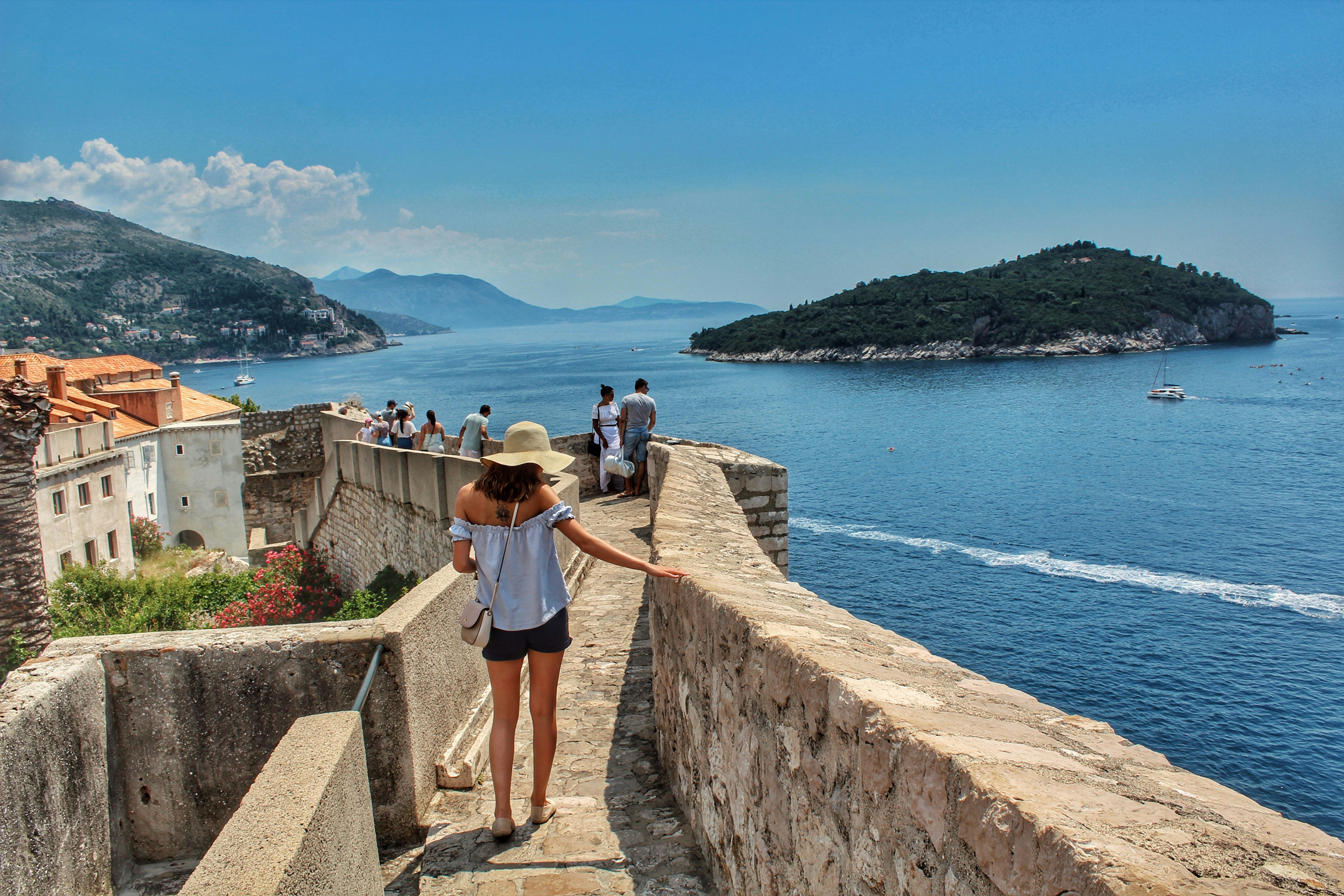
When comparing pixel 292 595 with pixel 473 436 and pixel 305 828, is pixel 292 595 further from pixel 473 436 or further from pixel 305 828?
pixel 305 828

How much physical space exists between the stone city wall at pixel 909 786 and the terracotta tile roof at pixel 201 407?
47.5 meters

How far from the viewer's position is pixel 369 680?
363 cm

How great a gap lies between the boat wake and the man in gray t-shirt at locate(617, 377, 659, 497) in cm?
3229

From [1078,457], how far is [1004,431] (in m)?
11.2

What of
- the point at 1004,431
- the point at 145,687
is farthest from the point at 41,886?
the point at 1004,431

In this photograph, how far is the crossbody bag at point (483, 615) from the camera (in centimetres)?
357

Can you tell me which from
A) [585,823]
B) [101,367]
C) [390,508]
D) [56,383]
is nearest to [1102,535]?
[390,508]

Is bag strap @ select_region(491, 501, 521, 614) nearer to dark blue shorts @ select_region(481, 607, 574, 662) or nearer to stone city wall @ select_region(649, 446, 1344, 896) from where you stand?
dark blue shorts @ select_region(481, 607, 574, 662)

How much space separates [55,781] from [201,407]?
A: 51.4m

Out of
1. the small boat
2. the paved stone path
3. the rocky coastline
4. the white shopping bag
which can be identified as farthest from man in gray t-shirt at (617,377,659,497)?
the rocky coastline

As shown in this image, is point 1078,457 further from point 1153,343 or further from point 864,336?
point 1153,343

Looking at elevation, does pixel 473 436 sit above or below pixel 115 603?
above

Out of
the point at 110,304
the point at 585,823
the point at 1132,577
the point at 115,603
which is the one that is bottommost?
the point at 1132,577

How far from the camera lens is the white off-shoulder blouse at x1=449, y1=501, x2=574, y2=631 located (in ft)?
11.8
